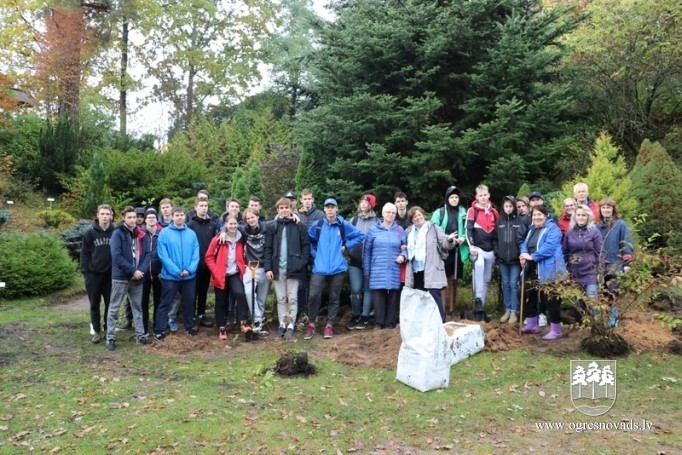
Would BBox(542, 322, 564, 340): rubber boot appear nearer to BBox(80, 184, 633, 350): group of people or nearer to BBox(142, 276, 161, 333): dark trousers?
BBox(80, 184, 633, 350): group of people

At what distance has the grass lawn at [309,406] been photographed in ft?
13.9

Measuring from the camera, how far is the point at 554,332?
686 cm

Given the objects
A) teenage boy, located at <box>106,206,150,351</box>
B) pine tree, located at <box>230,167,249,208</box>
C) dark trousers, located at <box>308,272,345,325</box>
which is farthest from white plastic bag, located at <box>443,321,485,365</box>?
pine tree, located at <box>230,167,249,208</box>

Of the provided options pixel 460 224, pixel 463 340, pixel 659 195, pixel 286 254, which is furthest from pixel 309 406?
pixel 659 195

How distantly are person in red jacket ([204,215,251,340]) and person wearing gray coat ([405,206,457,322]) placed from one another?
2.29 meters

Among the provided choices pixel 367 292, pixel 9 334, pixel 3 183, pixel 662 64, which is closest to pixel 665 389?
pixel 367 292

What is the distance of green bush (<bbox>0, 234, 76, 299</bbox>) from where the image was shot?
10227 millimetres

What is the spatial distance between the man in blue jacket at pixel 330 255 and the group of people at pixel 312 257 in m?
0.01

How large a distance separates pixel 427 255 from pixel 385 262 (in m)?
0.57

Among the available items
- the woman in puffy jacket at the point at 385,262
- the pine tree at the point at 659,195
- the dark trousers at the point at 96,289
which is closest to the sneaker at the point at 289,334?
the woman in puffy jacket at the point at 385,262

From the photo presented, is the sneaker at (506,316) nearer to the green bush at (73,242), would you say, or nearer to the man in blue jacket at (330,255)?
the man in blue jacket at (330,255)

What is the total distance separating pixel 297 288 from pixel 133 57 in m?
23.8

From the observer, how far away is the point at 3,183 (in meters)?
16.9

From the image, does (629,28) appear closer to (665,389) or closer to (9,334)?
(665,389)
